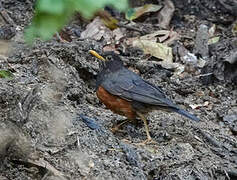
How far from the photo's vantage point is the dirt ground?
12.3ft

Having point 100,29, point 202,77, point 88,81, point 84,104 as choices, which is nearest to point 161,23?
point 100,29

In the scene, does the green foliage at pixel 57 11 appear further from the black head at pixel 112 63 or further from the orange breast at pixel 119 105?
the black head at pixel 112 63

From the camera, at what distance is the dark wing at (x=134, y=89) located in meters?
4.86

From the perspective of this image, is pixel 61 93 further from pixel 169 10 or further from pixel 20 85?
pixel 169 10

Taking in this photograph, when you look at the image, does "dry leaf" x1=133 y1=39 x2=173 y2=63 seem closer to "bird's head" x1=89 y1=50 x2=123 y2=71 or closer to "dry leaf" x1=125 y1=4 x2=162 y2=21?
"dry leaf" x1=125 y1=4 x2=162 y2=21

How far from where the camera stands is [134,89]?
504 cm

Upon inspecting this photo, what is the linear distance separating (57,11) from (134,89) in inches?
145

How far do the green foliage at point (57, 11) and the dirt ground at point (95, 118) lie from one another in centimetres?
230

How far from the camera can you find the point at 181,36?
309 inches

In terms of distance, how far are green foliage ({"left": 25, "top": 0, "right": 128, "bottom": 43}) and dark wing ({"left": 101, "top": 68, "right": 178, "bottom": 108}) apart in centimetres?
348

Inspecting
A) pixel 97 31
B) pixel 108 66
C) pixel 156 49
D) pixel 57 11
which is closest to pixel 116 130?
pixel 108 66

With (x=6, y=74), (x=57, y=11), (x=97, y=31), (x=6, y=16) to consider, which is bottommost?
(x=97, y=31)

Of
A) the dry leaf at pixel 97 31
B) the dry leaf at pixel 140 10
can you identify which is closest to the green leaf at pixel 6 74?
the dry leaf at pixel 97 31

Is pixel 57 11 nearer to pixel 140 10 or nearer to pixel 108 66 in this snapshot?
pixel 108 66
